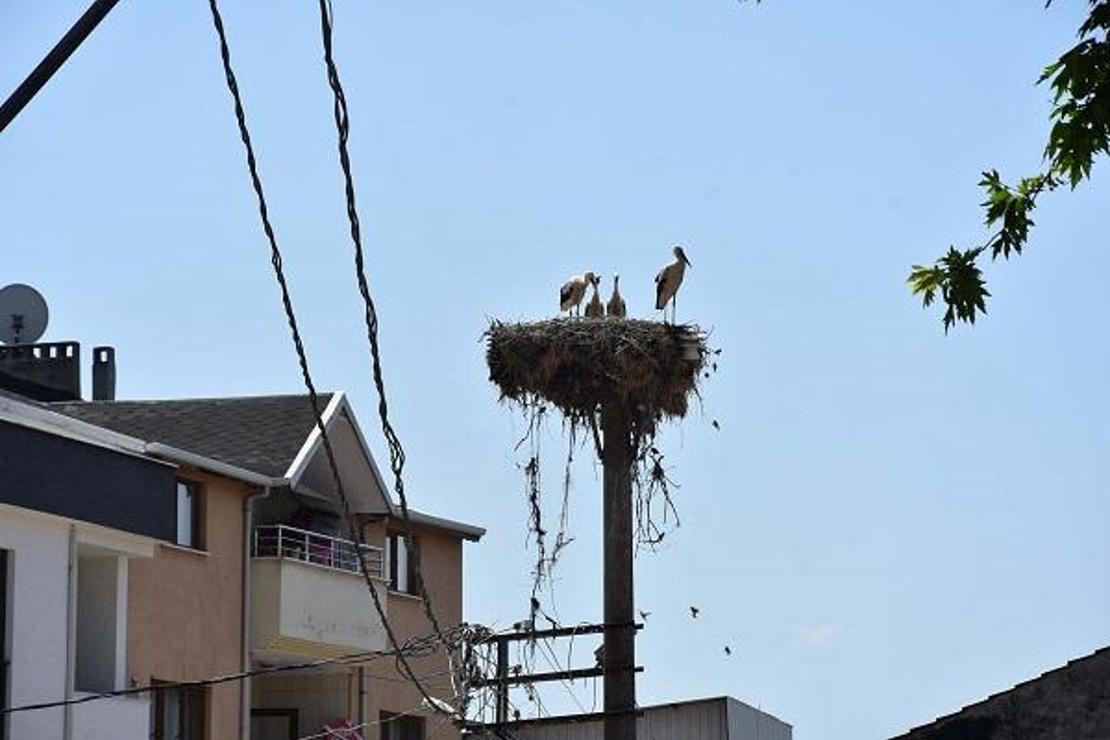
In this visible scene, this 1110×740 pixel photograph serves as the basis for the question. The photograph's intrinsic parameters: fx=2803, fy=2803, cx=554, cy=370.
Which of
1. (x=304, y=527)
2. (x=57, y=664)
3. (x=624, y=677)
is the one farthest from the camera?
(x=304, y=527)

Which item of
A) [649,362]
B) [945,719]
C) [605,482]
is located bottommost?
[945,719]

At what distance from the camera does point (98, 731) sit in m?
30.3

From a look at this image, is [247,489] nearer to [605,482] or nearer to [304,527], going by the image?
[304,527]

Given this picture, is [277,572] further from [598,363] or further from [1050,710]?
[1050,710]

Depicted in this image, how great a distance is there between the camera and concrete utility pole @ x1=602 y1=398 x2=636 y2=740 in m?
23.6

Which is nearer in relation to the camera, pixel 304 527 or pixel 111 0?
pixel 111 0

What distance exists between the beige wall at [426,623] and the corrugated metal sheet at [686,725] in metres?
6.65

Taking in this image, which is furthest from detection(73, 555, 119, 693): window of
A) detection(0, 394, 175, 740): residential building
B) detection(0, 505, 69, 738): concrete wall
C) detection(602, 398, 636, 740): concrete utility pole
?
detection(602, 398, 636, 740): concrete utility pole

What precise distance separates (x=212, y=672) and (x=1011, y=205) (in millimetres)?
25015

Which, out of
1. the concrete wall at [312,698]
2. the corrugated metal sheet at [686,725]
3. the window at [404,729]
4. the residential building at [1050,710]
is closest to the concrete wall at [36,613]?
the corrugated metal sheet at [686,725]

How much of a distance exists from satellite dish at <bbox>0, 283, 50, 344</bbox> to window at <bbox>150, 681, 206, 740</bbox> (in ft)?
21.9

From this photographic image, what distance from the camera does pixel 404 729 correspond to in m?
42.8

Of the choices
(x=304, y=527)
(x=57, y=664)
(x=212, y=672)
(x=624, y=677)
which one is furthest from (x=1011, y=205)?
(x=304, y=527)

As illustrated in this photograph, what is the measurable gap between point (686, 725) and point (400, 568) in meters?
10.7
